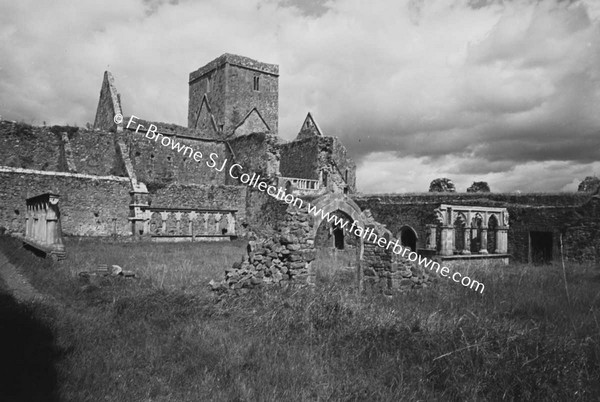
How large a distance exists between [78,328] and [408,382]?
4.03 m

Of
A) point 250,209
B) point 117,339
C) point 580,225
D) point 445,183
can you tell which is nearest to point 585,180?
point 580,225

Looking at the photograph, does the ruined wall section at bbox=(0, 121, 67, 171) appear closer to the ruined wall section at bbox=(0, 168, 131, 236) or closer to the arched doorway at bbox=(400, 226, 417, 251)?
the ruined wall section at bbox=(0, 168, 131, 236)

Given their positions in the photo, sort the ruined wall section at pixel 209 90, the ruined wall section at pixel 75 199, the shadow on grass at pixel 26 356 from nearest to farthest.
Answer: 1. the shadow on grass at pixel 26 356
2. the ruined wall section at pixel 75 199
3. the ruined wall section at pixel 209 90

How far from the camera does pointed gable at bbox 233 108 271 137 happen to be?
37.8 m

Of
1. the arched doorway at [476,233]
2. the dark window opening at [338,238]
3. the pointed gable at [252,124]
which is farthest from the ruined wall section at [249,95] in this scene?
the arched doorway at [476,233]

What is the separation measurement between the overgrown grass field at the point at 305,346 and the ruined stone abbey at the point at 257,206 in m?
1.91

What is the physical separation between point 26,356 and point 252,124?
115 feet

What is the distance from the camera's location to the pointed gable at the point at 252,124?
37781 millimetres

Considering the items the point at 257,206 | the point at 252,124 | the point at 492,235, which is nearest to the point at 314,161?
the point at 257,206

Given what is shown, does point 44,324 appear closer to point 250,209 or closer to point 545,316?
point 545,316

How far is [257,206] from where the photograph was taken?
26.4 m

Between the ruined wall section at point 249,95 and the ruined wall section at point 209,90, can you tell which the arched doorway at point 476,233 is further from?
the ruined wall section at point 209,90

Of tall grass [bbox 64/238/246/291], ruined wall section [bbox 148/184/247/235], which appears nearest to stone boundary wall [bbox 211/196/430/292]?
tall grass [bbox 64/238/246/291]

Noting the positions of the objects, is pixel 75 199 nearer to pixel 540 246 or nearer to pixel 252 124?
pixel 252 124
